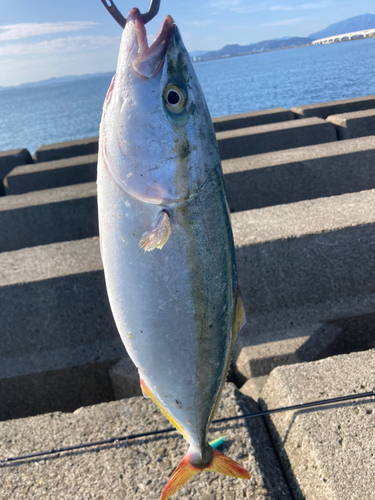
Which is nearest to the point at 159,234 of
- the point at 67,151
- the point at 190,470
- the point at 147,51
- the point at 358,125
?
the point at 147,51

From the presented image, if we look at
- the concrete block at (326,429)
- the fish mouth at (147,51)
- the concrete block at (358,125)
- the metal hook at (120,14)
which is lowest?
the concrete block at (326,429)

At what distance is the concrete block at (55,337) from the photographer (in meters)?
3.30

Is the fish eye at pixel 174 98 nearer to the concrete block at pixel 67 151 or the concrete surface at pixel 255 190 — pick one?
the concrete surface at pixel 255 190

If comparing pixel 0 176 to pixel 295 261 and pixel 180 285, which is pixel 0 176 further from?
pixel 180 285

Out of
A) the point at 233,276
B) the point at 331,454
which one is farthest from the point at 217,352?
the point at 331,454

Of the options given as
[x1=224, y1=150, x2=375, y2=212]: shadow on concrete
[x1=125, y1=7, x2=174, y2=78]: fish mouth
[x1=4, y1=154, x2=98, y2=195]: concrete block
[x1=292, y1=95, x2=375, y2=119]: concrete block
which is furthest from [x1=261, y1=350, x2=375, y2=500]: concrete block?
[x1=292, y1=95, x2=375, y2=119]: concrete block

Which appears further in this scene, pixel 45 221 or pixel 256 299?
pixel 45 221

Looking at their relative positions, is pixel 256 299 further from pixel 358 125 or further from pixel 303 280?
pixel 358 125

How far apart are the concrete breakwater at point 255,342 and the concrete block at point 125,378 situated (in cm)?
1

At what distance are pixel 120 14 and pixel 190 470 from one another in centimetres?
190

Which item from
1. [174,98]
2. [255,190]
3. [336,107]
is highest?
[174,98]

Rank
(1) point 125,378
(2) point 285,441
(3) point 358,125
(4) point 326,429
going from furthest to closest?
(3) point 358,125 < (1) point 125,378 < (2) point 285,441 < (4) point 326,429

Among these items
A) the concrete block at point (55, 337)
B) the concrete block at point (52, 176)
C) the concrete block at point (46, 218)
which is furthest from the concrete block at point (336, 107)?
the concrete block at point (55, 337)

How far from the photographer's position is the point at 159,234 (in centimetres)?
136
